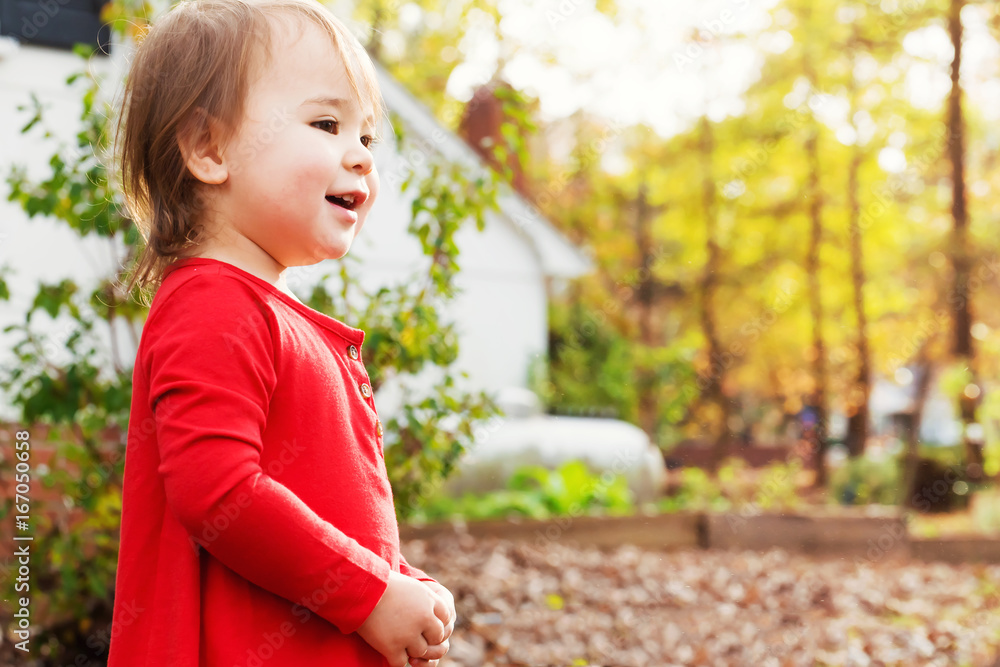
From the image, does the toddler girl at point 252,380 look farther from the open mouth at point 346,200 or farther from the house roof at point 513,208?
the house roof at point 513,208

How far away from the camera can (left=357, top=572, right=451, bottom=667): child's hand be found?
1179 mm

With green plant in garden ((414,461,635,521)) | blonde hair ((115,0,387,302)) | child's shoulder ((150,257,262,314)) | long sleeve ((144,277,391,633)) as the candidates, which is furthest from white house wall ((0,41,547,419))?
long sleeve ((144,277,391,633))

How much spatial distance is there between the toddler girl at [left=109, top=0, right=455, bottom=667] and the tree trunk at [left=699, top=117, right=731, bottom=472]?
45.3 ft

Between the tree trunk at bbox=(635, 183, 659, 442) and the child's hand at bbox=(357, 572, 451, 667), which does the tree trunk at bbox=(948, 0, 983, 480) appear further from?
the child's hand at bbox=(357, 572, 451, 667)

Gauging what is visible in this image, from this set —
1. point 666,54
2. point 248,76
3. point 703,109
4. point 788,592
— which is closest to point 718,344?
point 703,109

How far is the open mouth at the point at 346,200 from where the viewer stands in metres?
1.31

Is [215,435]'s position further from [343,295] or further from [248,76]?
[343,295]

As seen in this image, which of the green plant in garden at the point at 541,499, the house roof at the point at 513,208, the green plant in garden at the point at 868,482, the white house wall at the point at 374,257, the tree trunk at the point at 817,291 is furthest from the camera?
the tree trunk at the point at 817,291

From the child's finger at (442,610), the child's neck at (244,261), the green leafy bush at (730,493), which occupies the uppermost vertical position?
the child's neck at (244,261)

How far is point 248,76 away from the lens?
1.27 metres

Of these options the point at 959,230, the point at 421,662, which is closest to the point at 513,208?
the point at 959,230

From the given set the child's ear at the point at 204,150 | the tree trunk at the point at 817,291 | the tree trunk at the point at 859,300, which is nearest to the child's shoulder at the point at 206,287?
the child's ear at the point at 204,150

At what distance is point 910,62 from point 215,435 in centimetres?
1418

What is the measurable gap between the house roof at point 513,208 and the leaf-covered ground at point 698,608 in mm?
4176
